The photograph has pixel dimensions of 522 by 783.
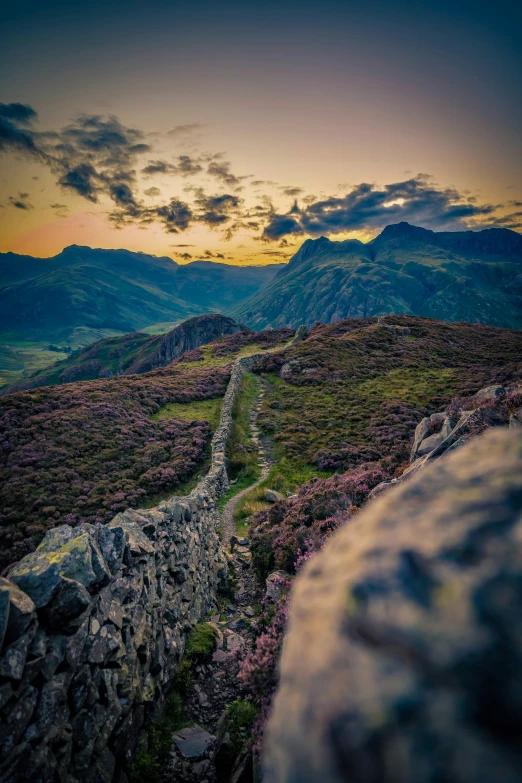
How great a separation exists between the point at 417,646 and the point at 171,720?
8.11m

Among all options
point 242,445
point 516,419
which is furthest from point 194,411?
point 516,419

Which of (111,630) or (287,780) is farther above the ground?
(287,780)

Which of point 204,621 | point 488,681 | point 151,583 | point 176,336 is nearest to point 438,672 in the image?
point 488,681

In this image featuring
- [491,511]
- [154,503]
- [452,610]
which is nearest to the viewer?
[452,610]

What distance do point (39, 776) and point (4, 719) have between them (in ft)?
3.28

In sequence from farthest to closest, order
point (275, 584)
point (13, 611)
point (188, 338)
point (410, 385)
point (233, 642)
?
1. point (188, 338)
2. point (410, 385)
3. point (275, 584)
4. point (233, 642)
5. point (13, 611)

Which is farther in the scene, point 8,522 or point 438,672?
point 8,522

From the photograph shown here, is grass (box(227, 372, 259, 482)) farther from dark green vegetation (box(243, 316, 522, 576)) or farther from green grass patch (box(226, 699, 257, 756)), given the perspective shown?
green grass patch (box(226, 699, 257, 756))

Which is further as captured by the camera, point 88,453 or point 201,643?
point 88,453

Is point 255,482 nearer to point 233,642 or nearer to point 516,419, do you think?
point 233,642

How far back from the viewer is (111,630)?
661 cm

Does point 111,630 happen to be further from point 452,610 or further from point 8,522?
point 8,522

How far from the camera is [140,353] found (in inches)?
5408

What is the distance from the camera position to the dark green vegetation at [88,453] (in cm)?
1956
